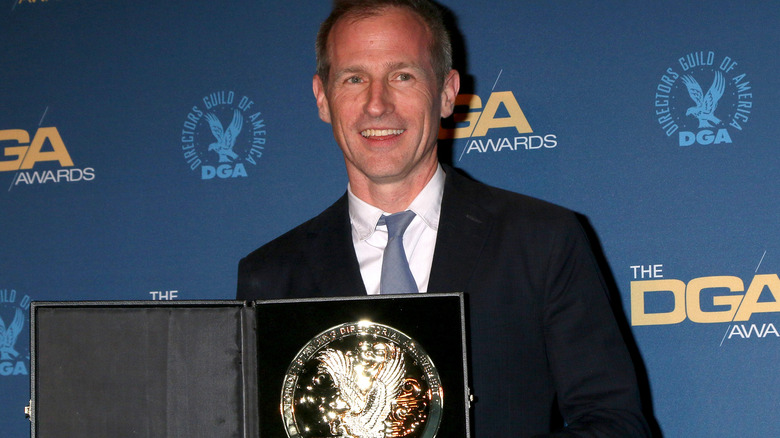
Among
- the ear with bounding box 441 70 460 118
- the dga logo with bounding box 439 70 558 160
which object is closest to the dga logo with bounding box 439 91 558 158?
the dga logo with bounding box 439 70 558 160

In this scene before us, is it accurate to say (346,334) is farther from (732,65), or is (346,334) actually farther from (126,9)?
(126,9)

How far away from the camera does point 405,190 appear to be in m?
1.68

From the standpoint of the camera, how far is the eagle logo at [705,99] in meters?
2.24

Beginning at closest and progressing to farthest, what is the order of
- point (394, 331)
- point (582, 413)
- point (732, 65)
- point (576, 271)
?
point (394, 331)
point (582, 413)
point (576, 271)
point (732, 65)

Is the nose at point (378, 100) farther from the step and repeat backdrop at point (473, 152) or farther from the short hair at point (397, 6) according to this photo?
the step and repeat backdrop at point (473, 152)

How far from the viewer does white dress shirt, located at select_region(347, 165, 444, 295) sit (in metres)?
1.64

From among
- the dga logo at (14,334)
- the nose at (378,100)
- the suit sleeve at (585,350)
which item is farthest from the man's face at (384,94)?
the dga logo at (14,334)

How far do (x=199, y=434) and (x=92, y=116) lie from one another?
1.70m

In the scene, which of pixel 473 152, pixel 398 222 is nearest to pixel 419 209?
pixel 398 222

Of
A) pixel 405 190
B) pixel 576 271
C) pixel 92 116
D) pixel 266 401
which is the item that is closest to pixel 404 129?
pixel 405 190

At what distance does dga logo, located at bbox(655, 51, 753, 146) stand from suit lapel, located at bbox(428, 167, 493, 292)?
0.88m

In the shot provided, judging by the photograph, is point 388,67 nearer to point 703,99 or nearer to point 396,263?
point 396,263

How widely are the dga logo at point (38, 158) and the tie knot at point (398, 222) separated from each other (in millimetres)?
1436

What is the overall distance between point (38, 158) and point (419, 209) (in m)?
1.65
